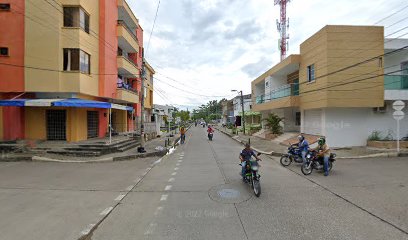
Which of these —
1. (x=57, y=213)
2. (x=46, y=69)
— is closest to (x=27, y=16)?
(x=46, y=69)

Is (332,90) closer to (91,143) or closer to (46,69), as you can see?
(91,143)

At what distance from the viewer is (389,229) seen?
15.4ft

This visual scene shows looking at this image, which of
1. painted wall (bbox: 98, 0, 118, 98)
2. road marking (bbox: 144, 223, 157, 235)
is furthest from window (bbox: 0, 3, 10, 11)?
road marking (bbox: 144, 223, 157, 235)

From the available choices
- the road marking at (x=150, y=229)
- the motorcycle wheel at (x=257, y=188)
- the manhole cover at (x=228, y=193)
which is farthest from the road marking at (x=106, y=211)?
the motorcycle wheel at (x=257, y=188)

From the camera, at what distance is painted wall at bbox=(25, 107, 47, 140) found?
1622cm

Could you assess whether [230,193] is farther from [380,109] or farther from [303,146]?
[380,109]

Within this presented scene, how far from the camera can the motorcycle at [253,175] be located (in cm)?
690

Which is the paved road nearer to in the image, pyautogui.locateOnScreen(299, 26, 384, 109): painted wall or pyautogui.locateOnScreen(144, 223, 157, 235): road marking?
pyautogui.locateOnScreen(144, 223, 157, 235): road marking

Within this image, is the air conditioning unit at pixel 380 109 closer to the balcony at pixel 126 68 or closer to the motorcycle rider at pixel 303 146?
the motorcycle rider at pixel 303 146

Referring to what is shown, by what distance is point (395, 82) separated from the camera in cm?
1691

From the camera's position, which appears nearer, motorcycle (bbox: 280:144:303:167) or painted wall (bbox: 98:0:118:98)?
motorcycle (bbox: 280:144:303:167)

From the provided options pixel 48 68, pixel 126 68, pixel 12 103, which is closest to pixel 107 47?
pixel 126 68

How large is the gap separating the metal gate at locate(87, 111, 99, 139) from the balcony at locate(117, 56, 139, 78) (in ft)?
15.9

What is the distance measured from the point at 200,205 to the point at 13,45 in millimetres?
16360
